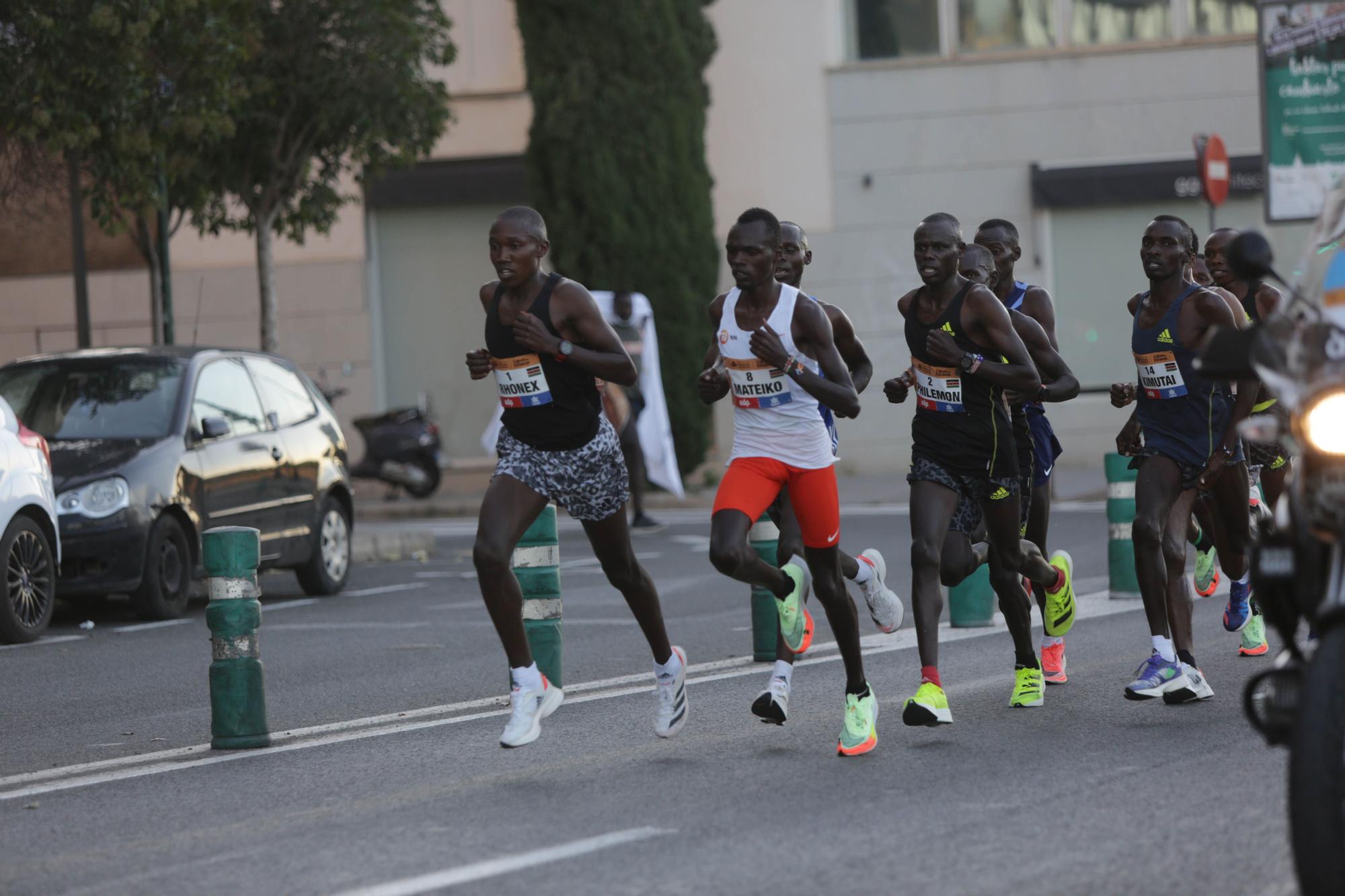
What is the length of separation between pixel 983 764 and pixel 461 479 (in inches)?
781

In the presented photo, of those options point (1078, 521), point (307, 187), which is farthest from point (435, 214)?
point (1078, 521)

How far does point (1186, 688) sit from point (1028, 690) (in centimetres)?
63

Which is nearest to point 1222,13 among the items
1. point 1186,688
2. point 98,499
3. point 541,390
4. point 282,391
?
point 282,391

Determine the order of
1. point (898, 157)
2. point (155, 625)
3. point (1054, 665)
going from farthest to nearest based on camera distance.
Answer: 1. point (898, 157)
2. point (155, 625)
3. point (1054, 665)

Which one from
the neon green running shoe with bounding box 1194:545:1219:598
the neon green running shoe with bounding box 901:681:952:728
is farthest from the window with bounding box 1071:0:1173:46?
the neon green running shoe with bounding box 901:681:952:728

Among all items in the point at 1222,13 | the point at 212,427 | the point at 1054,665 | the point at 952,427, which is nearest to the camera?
the point at 952,427

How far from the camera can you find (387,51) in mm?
18547

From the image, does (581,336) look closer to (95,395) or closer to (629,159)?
(95,395)

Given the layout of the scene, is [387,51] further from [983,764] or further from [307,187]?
[983,764]

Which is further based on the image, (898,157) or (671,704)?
(898,157)

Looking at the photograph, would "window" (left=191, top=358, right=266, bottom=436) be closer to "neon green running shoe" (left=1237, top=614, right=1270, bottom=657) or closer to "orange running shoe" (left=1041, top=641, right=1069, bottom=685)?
"orange running shoe" (left=1041, top=641, right=1069, bottom=685)

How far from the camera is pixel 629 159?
24047mm

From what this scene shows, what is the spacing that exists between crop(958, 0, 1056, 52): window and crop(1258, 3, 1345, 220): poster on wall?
19.2 feet

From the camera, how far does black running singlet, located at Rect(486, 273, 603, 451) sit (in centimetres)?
754
